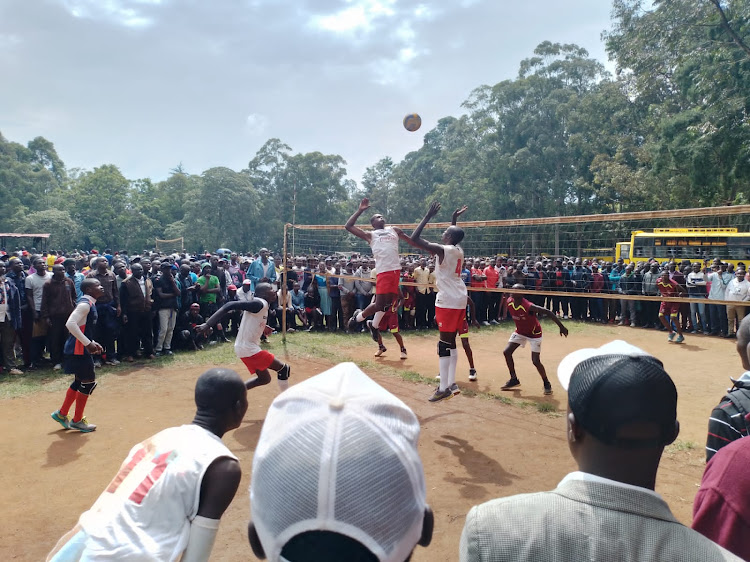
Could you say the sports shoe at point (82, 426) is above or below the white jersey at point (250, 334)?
below

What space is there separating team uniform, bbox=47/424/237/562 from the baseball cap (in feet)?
5.37

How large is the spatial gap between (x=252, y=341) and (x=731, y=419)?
5604mm

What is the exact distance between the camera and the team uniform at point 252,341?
691cm

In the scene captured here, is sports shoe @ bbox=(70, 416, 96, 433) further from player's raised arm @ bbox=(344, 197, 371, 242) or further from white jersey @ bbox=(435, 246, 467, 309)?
white jersey @ bbox=(435, 246, 467, 309)

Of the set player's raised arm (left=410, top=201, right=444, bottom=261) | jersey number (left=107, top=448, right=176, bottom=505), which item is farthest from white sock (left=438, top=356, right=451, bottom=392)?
jersey number (left=107, top=448, right=176, bottom=505)

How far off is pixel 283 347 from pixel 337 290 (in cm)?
310

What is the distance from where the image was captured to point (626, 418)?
4.78 feet

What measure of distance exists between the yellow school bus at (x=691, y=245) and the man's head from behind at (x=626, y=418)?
20134 millimetres

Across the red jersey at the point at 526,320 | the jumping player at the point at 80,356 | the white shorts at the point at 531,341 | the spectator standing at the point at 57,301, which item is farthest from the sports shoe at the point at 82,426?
the red jersey at the point at 526,320

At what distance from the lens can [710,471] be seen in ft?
6.55

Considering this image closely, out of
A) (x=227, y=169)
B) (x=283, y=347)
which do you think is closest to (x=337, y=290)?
(x=283, y=347)

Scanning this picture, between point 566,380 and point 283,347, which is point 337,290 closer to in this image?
point 283,347

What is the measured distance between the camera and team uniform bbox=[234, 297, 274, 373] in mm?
6910

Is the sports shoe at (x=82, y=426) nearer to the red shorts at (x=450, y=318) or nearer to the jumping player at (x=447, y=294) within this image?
the jumping player at (x=447, y=294)
